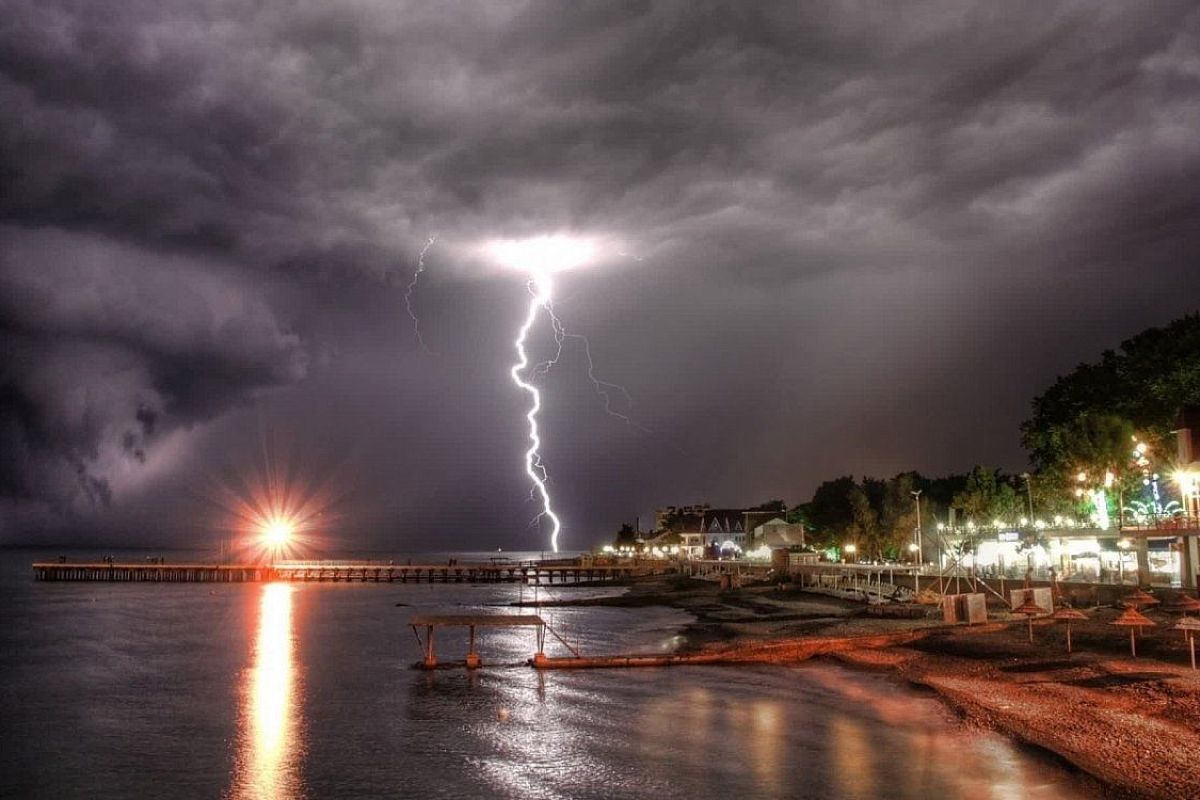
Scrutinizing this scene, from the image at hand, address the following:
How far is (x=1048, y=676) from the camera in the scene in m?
29.9

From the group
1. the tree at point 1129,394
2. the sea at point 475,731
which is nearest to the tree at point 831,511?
the tree at point 1129,394

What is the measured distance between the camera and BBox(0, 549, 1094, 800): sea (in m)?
21.5

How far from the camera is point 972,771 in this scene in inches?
818

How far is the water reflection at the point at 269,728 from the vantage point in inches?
891

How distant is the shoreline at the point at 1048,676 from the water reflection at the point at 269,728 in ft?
57.4

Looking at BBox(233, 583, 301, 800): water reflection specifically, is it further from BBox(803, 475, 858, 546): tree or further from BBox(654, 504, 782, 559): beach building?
BBox(654, 504, 782, 559): beach building

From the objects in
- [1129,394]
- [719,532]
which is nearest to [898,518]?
[1129,394]

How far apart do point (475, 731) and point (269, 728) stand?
7317 millimetres

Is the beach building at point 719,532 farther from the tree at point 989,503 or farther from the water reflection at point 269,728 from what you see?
the water reflection at point 269,728

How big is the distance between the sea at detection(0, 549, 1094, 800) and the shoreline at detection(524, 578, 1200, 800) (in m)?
1.05

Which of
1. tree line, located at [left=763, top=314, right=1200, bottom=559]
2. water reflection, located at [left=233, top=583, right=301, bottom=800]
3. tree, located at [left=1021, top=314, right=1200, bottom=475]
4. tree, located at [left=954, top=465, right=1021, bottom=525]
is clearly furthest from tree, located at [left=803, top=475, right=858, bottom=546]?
water reflection, located at [left=233, top=583, right=301, bottom=800]

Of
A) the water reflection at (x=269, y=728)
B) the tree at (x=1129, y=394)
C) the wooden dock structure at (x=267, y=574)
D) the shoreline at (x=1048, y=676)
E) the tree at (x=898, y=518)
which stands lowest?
the wooden dock structure at (x=267, y=574)

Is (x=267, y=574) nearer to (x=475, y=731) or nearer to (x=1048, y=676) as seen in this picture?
Result: (x=475, y=731)

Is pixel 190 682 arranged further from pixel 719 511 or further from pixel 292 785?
pixel 719 511
